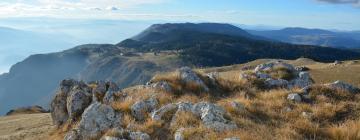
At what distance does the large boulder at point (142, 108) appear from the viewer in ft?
53.6

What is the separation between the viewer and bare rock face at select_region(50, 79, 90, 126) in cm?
2068

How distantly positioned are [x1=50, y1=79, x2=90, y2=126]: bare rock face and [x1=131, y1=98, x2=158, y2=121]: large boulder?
15.6 ft

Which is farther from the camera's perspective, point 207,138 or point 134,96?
point 134,96

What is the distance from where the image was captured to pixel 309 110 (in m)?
16.4

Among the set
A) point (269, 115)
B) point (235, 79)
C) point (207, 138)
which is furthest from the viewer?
point (235, 79)

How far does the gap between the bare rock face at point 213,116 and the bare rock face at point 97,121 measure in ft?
9.59

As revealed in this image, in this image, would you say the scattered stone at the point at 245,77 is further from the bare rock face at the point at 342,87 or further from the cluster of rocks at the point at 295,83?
the bare rock face at the point at 342,87

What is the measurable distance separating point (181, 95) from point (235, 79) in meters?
4.95

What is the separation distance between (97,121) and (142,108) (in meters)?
1.86

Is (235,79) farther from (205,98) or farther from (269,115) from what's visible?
(269,115)

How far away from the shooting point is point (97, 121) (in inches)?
614

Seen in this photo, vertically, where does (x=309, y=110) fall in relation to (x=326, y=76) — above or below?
above

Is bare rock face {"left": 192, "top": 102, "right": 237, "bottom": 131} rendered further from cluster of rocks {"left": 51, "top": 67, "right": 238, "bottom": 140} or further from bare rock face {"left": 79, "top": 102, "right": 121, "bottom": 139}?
bare rock face {"left": 79, "top": 102, "right": 121, "bottom": 139}

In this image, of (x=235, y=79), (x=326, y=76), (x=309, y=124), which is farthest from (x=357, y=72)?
(x=309, y=124)
